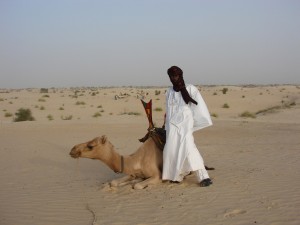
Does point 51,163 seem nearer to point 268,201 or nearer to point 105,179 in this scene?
point 105,179

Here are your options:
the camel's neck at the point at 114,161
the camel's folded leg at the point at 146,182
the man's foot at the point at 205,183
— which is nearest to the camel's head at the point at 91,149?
the camel's neck at the point at 114,161

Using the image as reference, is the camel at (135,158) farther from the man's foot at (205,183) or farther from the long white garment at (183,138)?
the man's foot at (205,183)

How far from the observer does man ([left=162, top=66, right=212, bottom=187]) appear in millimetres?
7465

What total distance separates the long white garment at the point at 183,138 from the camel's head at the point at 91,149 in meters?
1.05

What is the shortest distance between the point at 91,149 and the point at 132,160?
0.78 meters

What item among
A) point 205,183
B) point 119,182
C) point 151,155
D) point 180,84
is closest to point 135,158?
point 151,155

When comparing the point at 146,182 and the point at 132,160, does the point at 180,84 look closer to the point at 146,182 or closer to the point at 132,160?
the point at 132,160

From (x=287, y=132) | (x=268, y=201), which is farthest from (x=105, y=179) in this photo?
(x=287, y=132)

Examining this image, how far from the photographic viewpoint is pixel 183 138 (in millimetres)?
7484

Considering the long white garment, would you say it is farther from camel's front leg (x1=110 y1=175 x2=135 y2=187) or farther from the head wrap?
camel's front leg (x1=110 y1=175 x2=135 y2=187)

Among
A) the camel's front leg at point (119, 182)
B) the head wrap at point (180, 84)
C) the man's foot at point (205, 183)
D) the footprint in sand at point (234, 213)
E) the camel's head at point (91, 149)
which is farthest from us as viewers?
the camel's front leg at point (119, 182)

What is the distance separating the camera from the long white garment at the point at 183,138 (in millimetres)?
7457

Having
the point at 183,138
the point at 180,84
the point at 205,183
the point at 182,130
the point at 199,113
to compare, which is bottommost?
the point at 205,183

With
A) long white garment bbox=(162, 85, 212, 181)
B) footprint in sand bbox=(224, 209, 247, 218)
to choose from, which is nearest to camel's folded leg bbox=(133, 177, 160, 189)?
long white garment bbox=(162, 85, 212, 181)
